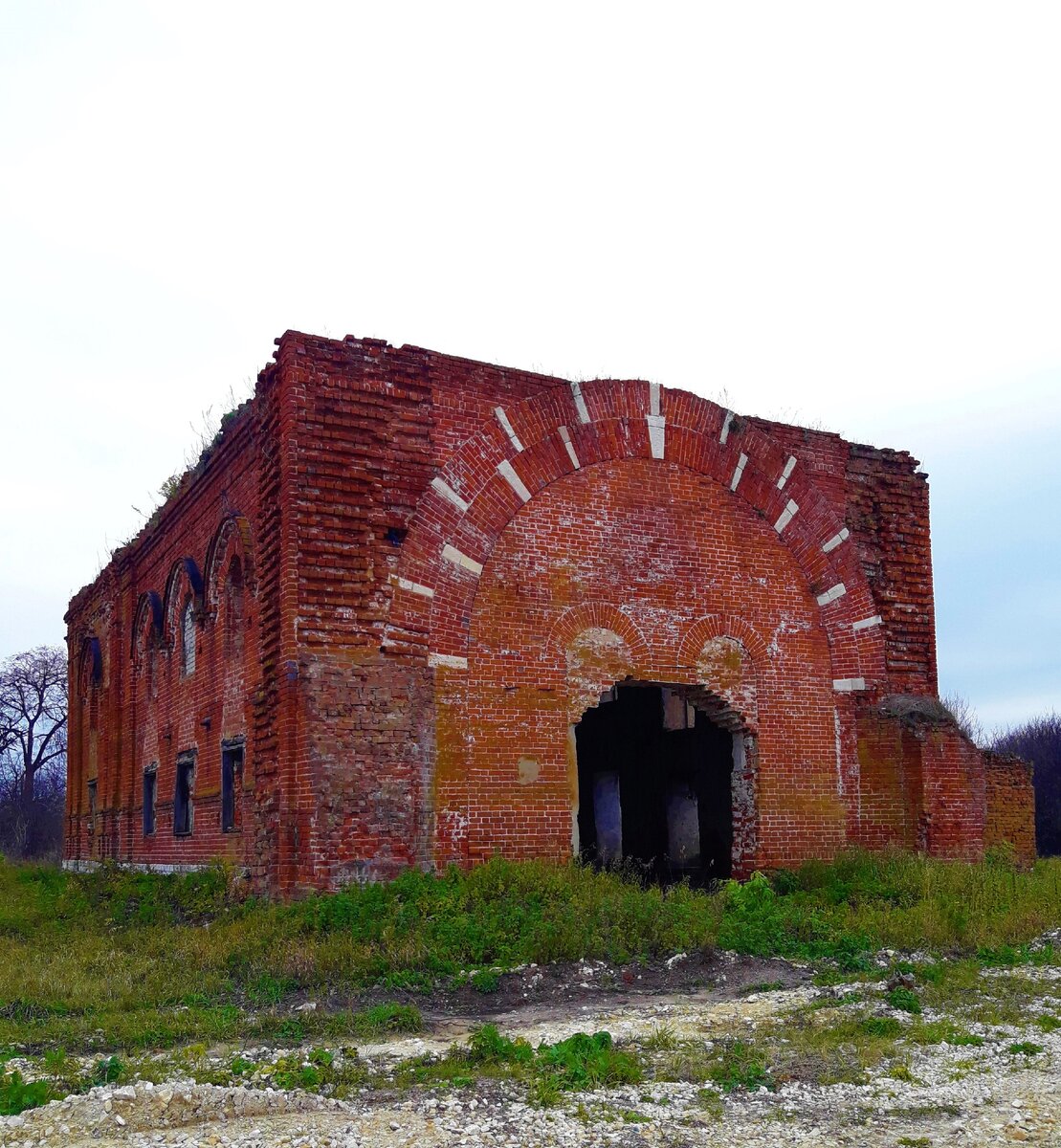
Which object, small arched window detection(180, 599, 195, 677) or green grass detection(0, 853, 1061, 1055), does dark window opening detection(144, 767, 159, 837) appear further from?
green grass detection(0, 853, 1061, 1055)

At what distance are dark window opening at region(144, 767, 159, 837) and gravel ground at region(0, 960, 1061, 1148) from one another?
12305 mm

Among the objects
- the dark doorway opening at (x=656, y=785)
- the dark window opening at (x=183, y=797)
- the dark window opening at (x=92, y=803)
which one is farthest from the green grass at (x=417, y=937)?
the dark window opening at (x=92, y=803)

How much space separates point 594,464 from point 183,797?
8.02 meters

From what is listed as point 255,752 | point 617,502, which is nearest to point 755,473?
point 617,502

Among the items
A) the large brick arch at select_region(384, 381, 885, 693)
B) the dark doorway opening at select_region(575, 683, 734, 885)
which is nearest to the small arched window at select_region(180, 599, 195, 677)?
the large brick arch at select_region(384, 381, 885, 693)

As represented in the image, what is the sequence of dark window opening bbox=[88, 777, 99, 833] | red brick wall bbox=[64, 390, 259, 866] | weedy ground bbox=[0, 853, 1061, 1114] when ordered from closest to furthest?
1. weedy ground bbox=[0, 853, 1061, 1114]
2. red brick wall bbox=[64, 390, 259, 866]
3. dark window opening bbox=[88, 777, 99, 833]

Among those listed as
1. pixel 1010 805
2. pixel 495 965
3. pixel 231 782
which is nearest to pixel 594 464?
pixel 231 782

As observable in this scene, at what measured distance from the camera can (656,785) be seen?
18984mm

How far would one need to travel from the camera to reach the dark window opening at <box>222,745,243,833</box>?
14.5 meters

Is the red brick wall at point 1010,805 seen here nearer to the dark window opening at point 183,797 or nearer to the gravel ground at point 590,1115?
the gravel ground at point 590,1115

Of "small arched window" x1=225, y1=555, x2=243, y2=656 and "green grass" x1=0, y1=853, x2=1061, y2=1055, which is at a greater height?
"small arched window" x1=225, y1=555, x2=243, y2=656

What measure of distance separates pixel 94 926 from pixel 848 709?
32.9 feet

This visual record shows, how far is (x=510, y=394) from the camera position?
14.0 meters

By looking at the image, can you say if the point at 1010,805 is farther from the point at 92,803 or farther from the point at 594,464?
the point at 92,803
